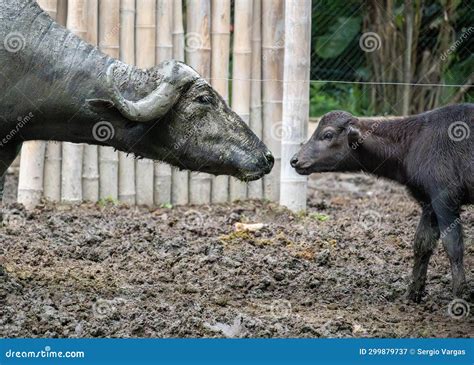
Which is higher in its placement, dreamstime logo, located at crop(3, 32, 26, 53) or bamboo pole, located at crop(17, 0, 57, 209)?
dreamstime logo, located at crop(3, 32, 26, 53)

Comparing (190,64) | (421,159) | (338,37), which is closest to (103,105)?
(421,159)

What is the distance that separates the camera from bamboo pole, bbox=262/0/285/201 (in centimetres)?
1305

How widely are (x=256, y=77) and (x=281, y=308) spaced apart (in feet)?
16.5

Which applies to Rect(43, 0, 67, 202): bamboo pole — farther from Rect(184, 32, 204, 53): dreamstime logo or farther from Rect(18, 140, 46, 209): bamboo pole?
Rect(184, 32, 204, 53): dreamstime logo

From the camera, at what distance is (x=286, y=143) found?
1263cm

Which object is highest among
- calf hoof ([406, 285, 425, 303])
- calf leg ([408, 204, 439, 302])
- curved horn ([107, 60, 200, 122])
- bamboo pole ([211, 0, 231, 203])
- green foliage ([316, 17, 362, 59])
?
green foliage ([316, 17, 362, 59])

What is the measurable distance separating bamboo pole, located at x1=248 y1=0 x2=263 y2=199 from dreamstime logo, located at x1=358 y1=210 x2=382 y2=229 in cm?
141

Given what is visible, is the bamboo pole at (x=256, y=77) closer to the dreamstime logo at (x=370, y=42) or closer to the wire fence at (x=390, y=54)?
the wire fence at (x=390, y=54)

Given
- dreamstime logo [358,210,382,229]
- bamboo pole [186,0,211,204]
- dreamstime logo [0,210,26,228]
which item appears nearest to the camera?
dreamstime logo [0,210,26,228]

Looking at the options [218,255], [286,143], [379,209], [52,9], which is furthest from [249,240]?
[52,9]

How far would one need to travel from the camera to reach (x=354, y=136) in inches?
376

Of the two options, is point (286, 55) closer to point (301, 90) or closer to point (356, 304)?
point (301, 90)

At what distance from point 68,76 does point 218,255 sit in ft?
8.15

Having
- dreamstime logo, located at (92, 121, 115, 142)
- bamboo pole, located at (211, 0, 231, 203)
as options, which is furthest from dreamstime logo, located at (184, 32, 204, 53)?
dreamstime logo, located at (92, 121, 115, 142)
